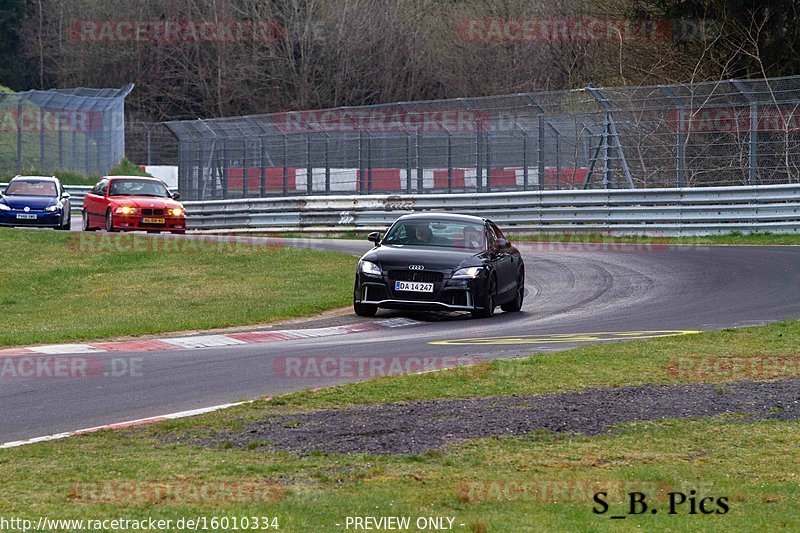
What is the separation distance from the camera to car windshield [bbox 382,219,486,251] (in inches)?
647

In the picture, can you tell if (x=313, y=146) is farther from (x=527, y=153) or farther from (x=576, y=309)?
(x=576, y=309)

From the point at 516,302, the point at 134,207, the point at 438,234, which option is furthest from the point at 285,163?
the point at 516,302

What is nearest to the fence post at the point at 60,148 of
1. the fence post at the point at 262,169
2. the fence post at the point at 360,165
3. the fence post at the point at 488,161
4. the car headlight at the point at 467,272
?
the fence post at the point at 262,169

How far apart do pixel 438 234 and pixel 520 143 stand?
1478cm

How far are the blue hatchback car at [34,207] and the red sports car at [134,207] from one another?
92 centimetres

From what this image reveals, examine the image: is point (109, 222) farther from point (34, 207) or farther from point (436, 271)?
point (436, 271)

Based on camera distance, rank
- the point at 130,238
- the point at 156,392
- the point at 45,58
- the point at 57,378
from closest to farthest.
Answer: the point at 156,392, the point at 57,378, the point at 130,238, the point at 45,58

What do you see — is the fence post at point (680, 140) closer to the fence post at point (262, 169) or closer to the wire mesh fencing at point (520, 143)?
the wire mesh fencing at point (520, 143)

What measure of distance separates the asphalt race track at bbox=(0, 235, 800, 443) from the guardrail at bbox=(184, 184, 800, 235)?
219 centimetres

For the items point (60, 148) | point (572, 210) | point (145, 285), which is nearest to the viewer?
point (145, 285)

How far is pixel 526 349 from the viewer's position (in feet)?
40.3

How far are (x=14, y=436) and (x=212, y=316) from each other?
8.56 m

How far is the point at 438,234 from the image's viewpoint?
16.7 meters

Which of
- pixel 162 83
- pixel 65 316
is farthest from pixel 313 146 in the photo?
pixel 162 83
